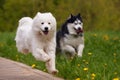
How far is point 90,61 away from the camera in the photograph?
368 inches

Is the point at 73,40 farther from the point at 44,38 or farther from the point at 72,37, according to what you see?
the point at 44,38

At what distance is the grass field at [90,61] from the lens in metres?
7.66

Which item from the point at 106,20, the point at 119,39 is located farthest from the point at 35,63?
the point at 106,20

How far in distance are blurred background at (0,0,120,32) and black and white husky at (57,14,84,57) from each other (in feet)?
61.9

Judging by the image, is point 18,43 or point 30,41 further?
point 18,43

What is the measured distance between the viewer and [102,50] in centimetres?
1187

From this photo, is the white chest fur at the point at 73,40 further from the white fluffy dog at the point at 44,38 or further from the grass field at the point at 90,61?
the white fluffy dog at the point at 44,38

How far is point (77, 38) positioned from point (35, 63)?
→ 5.09 feet

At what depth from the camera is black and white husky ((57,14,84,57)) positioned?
409 inches

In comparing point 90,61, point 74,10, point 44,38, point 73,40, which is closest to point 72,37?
point 73,40

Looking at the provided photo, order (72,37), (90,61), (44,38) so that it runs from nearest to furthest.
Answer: (44,38) < (90,61) < (72,37)

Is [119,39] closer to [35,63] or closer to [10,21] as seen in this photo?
[35,63]

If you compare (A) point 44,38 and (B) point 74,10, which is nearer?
(A) point 44,38

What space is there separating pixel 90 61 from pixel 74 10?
842 inches
